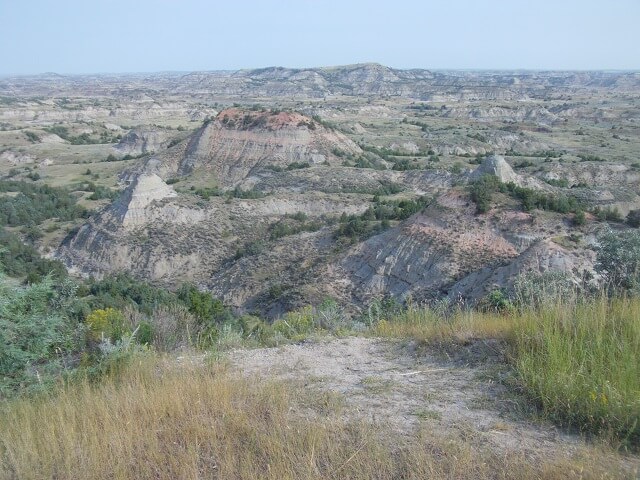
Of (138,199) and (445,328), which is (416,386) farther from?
(138,199)

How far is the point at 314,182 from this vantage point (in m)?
42.3

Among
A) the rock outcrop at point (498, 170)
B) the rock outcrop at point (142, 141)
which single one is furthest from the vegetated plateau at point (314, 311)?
the rock outcrop at point (142, 141)

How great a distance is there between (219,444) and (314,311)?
787cm

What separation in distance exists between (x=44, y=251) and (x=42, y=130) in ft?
181

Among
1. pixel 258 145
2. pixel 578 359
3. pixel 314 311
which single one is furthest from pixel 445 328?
pixel 258 145

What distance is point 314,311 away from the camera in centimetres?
1144

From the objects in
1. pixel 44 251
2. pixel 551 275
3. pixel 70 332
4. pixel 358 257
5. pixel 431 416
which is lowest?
pixel 44 251

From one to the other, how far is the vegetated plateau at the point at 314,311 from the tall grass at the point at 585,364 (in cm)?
2

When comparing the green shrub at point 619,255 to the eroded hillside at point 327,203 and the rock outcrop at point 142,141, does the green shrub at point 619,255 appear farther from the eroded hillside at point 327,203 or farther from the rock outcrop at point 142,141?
the rock outcrop at point 142,141

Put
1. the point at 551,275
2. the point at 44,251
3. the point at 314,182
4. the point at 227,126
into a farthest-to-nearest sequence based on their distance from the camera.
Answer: the point at 227,126
the point at 314,182
the point at 44,251
the point at 551,275

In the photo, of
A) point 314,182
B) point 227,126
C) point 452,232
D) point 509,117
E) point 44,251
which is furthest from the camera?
point 509,117

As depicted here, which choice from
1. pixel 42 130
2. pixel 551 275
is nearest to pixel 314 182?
pixel 551 275

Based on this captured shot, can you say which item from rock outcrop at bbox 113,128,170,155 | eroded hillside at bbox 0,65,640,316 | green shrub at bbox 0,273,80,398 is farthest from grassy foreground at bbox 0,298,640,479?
rock outcrop at bbox 113,128,170,155

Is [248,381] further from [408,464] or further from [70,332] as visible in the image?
[70,332]
